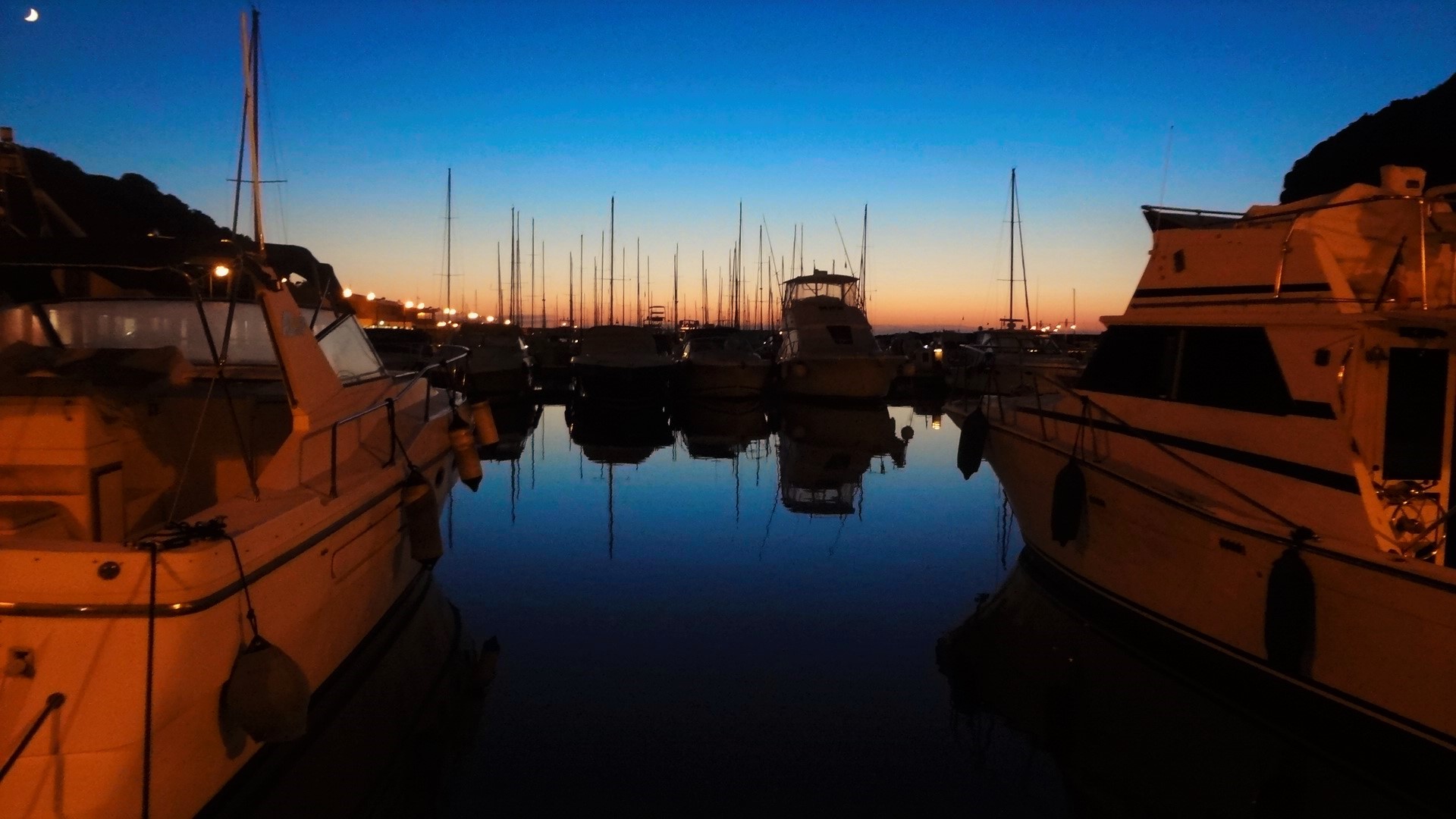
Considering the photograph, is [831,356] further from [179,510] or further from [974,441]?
[179,510]

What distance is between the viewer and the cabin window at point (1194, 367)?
20.1ft

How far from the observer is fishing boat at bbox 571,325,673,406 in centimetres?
2361

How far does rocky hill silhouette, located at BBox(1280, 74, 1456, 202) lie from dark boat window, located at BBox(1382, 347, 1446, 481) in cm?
2904

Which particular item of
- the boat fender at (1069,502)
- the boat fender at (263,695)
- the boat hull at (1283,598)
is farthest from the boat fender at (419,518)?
the boat hull at (1283,598)

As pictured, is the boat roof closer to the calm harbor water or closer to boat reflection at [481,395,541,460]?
boat reflection at [481,395,541,460]

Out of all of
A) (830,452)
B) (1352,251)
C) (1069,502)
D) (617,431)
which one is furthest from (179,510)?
(617,431)

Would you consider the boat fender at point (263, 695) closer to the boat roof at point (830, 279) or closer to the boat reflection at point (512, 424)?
the boat reflection at point (512, 424)

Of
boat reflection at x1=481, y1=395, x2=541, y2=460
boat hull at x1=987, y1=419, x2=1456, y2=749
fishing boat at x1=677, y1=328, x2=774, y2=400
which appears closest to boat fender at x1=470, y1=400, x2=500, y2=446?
boat reflection at x1=481, y1=395, x2=541, y2=460

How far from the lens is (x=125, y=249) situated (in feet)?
18.7


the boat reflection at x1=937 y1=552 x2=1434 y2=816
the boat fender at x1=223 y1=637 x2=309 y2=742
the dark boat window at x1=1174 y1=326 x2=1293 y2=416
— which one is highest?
the dark boat window at x1=1174 y1=326 x2=1293 y2=416

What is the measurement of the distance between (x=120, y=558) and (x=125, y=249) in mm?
3285

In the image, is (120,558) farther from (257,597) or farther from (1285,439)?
(1285,439)

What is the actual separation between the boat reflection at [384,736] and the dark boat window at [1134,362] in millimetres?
5578

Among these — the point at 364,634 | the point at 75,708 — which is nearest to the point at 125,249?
the point at 364,634
